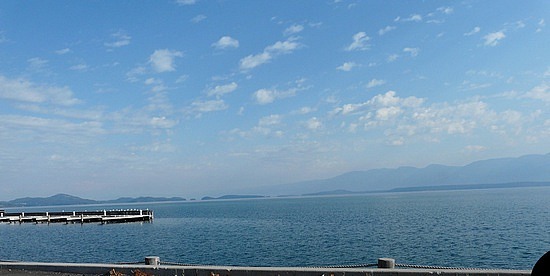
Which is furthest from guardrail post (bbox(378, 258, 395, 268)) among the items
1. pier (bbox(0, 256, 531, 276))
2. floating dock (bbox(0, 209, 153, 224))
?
floating dock (bbox(0, 209, 153, 224))

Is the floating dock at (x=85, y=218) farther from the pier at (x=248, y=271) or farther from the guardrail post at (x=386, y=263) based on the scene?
the guardrail post at (x=386, y=263)

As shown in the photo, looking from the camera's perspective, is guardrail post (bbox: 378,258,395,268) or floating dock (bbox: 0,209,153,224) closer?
guardrail post (bbox: 378,258,395,268)

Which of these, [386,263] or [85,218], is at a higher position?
[386,263]

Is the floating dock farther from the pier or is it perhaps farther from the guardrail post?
the guardrail post

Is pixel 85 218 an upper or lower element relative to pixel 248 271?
lower

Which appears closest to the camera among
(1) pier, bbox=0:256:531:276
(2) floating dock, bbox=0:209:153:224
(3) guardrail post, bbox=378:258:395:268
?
(1) pier, bbox=0:256:531:276

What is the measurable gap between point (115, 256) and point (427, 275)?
42.7 metres

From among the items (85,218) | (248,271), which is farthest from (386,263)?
(85,218)

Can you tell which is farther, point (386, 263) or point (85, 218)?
point (85, 218)

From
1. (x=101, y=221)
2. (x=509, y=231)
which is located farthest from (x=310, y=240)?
(x=101, y=221)

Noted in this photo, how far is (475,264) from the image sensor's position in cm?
3644

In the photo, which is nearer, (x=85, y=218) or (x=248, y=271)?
(x=248, y=271)

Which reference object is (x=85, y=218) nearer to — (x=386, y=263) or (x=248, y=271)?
(x=248, y=271)

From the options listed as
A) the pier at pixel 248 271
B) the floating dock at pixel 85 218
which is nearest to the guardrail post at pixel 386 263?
the pier at pixel 248 271
